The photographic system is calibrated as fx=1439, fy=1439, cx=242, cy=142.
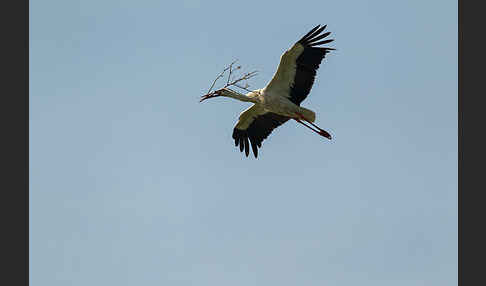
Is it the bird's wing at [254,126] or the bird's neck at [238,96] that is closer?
the bird's neck at [238,96]

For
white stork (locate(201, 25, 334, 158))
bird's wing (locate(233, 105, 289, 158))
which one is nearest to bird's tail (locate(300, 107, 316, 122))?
white stork (locate(201, 25, 334, 158))

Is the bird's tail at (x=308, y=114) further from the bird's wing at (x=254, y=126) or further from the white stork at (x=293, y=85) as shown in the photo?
the bird's wing at (x=254, y=126)

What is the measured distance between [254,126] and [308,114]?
2729 mm

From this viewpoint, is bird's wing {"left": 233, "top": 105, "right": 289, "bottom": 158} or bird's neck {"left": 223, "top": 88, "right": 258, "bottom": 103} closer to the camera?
bird's neck {"left": 223, "top": 88, "right": 258, "bottom": 103}

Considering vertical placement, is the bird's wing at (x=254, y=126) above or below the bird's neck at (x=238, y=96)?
below

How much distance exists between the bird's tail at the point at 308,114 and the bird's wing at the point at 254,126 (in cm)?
195

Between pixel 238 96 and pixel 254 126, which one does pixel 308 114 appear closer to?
pixel 238 96

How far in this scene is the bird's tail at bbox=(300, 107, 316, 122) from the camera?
3828 cm

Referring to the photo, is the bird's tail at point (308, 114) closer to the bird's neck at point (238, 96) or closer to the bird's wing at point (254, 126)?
the bird's neck at point (238, 96)

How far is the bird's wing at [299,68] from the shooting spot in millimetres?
37969

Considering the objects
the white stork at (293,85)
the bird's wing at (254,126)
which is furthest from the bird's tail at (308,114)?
the bird's wing at (254,126)

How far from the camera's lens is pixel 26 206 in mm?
42031

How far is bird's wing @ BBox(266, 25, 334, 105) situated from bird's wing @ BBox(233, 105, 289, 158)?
5.01 ft

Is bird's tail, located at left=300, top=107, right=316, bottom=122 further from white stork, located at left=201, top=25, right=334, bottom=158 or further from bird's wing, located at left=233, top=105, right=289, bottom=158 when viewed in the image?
bird's wing, located at left=233, top=105, right=289, bottom=158
